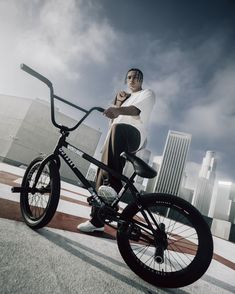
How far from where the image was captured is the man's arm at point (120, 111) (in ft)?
7.40

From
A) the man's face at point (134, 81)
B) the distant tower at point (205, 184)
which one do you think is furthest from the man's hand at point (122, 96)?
the distant tower at point (205, 184)

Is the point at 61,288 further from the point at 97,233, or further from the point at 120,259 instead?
the point at 97,233

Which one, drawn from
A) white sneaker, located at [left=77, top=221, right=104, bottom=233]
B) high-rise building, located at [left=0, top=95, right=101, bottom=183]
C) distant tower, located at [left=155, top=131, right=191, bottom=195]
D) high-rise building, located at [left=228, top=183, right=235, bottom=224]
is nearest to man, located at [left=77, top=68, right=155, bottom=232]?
white sneaker, located at [left=77, top=221, right=104, bottom=233]

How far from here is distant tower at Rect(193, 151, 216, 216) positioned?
540 feet

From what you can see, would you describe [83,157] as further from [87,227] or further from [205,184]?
[205,184]

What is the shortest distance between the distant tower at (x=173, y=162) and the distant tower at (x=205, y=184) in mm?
A: 42011

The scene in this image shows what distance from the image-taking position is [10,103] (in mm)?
78688

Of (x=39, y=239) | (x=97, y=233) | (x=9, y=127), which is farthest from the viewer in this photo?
(x=9, y=127)

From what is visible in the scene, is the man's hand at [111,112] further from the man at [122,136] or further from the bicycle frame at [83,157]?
the bicycle frame at [83,157]

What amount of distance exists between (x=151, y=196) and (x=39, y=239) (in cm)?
88

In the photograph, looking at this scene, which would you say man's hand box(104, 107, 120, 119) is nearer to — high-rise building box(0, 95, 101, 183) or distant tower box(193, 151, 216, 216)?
high-rise building box(0, 95, 101, 183)

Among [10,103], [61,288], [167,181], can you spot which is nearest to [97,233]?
[61,288]

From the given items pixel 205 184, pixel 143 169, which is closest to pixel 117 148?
pixel 143 169

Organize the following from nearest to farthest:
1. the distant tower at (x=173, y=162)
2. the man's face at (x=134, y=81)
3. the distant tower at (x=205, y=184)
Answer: the man's face at (x=134, y=81) < the distant tower at (x=173, y=162) < the distant tower at (x=205, y=184)
